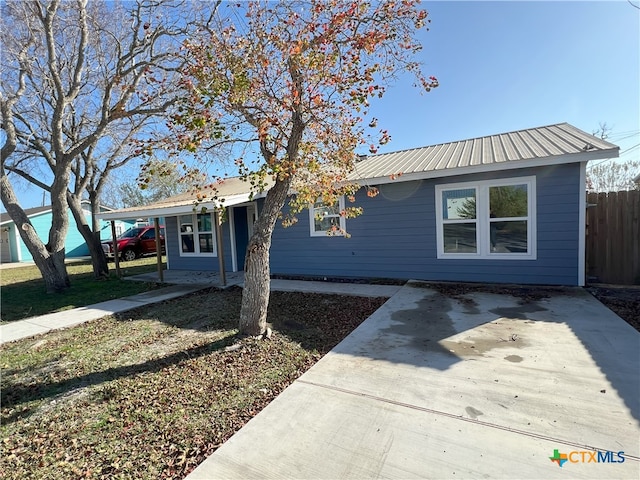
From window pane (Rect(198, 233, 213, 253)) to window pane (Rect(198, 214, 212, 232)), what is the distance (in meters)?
0.17

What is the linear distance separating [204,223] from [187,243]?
3.98ft

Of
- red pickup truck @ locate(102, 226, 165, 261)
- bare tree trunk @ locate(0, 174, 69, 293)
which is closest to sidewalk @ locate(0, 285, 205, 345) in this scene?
bare tree trunk @ locate(0, 174, 69, 293)

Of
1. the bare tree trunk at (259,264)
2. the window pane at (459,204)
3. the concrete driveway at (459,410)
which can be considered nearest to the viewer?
the concrete driveway at (459,410)

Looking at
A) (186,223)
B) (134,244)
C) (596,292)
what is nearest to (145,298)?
(186,223)

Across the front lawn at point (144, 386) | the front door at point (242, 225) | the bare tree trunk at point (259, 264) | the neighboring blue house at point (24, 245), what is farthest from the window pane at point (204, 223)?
the neighboring blue house at point (24, 245)

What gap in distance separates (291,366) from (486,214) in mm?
5173

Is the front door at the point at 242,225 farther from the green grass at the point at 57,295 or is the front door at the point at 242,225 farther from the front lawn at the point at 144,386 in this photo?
the front lawn at the point at 144,386

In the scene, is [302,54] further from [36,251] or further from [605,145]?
[36,251]

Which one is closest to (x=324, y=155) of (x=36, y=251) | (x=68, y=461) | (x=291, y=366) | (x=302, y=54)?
(x=302, y=54)

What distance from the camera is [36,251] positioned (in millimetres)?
8891

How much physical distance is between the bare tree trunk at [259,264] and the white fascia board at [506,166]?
358 centimetres

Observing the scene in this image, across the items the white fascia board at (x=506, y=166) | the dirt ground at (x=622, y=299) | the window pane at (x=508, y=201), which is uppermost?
the white fascia board at (x=506, y=166)

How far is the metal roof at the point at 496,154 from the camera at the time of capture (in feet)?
18.7

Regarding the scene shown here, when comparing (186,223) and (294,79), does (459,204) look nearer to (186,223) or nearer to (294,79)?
(294,79)
